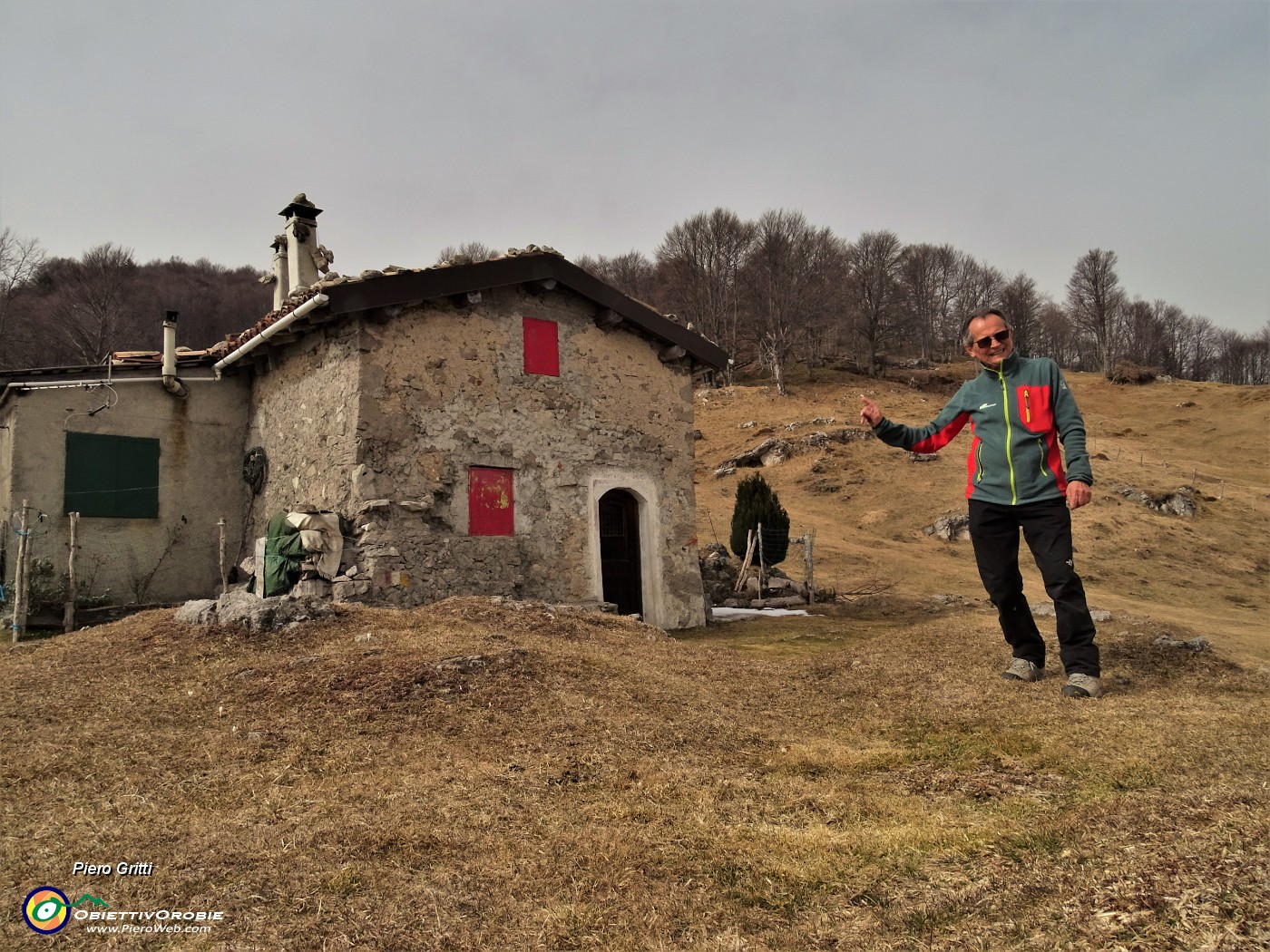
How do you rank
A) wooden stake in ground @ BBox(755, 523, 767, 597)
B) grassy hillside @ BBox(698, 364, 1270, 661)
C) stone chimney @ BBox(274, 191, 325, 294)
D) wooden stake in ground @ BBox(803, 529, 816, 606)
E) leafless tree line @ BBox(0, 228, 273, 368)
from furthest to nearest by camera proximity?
leafless tree line @ BBox(0, 228, 273, 368) → grassy hillside @ BBox(698, 364, 1270, 661) → wooden stake in ground @ BBox(755, 523, 767, 597) → wooden stake in ground @ BBox(803, 529, 816, 606) → stone chimney @ BBox(274, 191, 325, 294)

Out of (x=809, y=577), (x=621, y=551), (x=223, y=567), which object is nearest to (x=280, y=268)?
(x=223, y=567)

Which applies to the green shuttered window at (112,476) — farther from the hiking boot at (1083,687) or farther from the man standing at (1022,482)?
the hiking boot at (1083,687)

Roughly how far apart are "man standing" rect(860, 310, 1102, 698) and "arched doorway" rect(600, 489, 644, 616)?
705 cm

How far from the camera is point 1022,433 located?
5109 mm

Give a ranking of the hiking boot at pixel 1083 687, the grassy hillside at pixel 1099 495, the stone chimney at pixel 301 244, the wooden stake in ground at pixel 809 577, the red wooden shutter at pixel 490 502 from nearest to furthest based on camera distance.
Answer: the hiking boot at pixel 1083 687, the red wooden shutter at pixel 490 502, the stone chimney at pixel 301 244, the wooden stake in ground at pixel 809 577, the grassy hillside at pixel 1099 495

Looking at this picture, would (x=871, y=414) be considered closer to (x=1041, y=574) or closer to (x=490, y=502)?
(x=1041, y=574)

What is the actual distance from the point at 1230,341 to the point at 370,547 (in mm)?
64979

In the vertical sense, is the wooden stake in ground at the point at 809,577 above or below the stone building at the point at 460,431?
below

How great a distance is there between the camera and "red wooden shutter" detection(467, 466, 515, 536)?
10484 millimetres

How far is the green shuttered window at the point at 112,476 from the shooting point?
446 inches


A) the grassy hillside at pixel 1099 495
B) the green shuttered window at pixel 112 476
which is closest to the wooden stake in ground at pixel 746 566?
the grassy hillside at pixel 1099 495

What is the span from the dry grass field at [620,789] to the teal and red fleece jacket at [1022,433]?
1.22 m

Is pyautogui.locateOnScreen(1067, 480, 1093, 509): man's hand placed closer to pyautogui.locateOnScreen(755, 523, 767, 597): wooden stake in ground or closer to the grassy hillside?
the grassy hillside

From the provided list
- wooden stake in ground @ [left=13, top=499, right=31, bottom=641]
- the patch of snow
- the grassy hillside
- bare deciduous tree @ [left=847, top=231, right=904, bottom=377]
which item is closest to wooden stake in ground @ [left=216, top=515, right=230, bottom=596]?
wooden stake in ground @ [left=13, top=499, right=31, bottom=641]
